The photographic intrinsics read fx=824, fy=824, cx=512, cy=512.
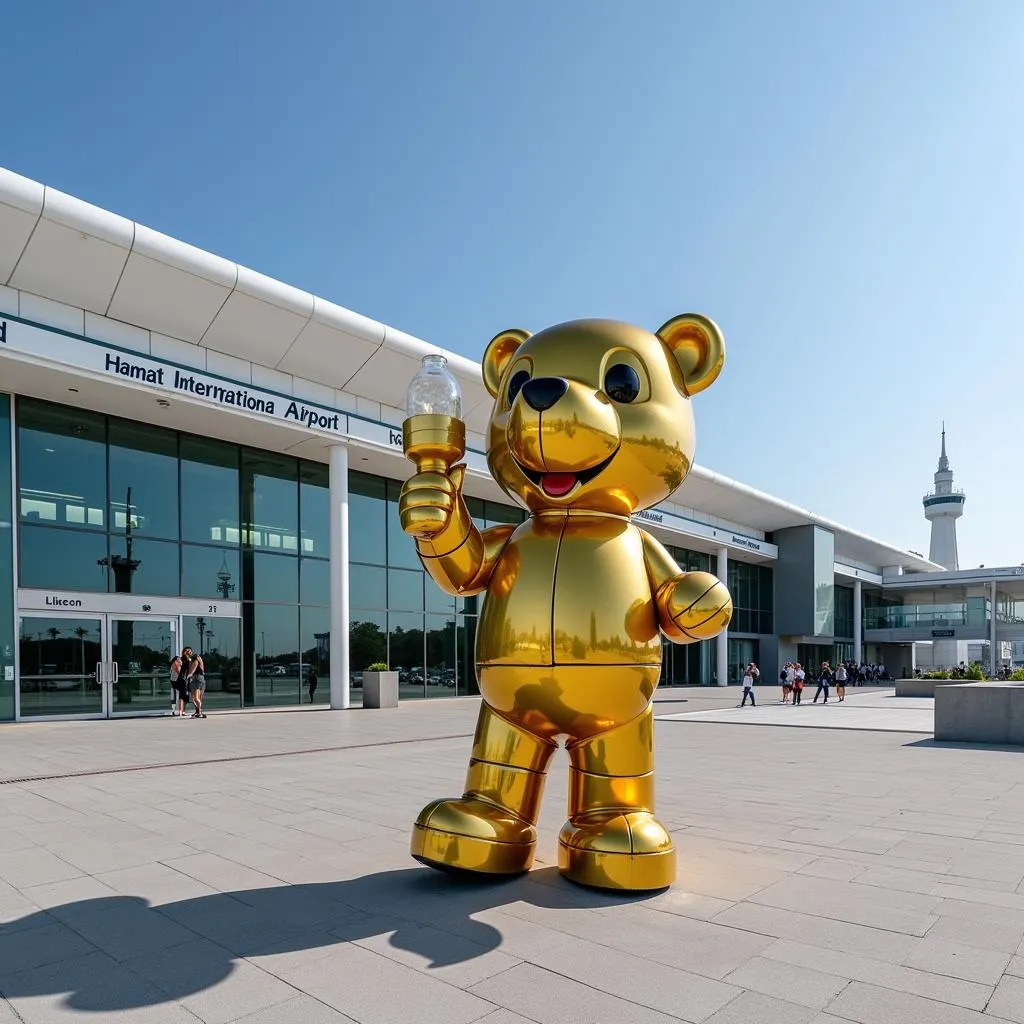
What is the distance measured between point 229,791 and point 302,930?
4125 millimetres

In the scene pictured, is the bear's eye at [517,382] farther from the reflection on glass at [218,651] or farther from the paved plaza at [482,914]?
the reflection on glass at [218,651]

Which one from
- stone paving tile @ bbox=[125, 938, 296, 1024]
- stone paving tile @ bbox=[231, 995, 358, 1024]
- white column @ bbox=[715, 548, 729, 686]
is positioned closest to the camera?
stone paving tile @ bbox=[231, 995, 358, 1024]

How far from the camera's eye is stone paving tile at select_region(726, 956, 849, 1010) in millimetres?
2983

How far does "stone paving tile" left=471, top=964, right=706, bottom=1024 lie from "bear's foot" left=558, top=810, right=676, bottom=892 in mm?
911

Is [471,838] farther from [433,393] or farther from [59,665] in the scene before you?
[59,665]

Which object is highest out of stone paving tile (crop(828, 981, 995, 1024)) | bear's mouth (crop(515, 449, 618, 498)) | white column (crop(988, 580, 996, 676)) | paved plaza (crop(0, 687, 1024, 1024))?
bear's mouth (crop(515, 449, 618, 498))

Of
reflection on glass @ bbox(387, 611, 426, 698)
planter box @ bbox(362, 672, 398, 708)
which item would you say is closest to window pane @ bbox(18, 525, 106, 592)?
planter box @ bbox(362, 672, 398, 708)

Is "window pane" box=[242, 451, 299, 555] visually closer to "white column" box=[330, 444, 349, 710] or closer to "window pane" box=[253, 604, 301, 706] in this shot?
"window pane" box=[253, 604, 301, 706]

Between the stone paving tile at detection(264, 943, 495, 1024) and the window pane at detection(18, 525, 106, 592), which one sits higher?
the window pane at detection(18, 525, 106, 592)

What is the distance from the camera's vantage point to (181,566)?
55.8ft

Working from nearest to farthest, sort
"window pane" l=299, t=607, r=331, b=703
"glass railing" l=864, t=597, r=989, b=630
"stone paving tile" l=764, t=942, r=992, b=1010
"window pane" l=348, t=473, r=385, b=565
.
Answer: "stone paving tile" l=764, t=942, r=992, b=1010
"window pane" l=299, t=607, r=331, b=703
"window pane" l=348, t=473, r=385, b=565
"glass railing" l=864, t=597, r=989, b=630

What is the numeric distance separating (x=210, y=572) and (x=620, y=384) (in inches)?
595

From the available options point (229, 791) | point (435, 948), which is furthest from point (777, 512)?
point (435, 948)

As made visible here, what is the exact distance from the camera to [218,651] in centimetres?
1758
